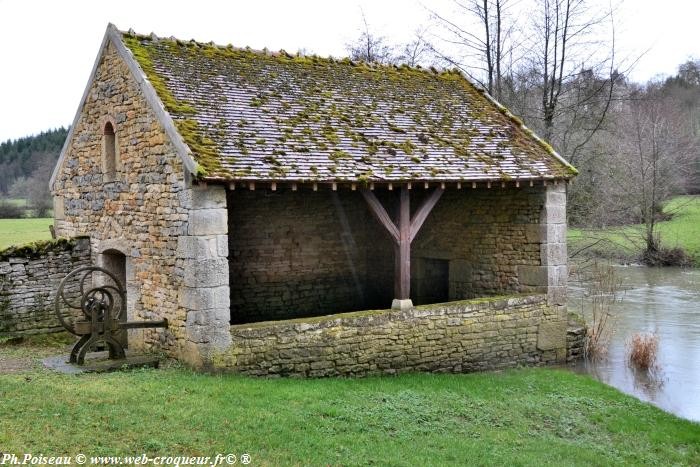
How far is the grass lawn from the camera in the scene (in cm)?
596

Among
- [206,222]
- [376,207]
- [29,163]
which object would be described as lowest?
[206,222]

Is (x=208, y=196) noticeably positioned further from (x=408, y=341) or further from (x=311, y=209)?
(x=311, y=209)

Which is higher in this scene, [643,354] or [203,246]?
[203,246]

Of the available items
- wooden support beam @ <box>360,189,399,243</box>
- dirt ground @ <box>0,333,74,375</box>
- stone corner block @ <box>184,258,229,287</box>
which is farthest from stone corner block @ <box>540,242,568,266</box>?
dirt ground @ <box>0,333,74,375</box>

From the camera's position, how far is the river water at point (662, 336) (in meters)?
10.2

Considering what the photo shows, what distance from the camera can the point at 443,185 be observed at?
9781 millimetres

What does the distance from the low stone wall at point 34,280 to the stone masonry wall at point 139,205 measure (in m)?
0.41

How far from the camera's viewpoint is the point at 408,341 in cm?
991

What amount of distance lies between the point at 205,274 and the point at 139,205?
188cm

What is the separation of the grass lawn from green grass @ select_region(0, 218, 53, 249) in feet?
42.1

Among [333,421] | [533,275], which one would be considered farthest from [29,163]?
[333,421]

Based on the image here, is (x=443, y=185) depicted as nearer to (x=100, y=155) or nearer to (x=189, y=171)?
(x=189, y=171)

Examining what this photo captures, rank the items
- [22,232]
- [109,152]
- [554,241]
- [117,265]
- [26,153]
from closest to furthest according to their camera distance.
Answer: [109,152], [117,265], [554,241], [22,232], [26,153]

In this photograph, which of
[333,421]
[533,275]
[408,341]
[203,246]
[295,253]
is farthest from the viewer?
[295,253]
